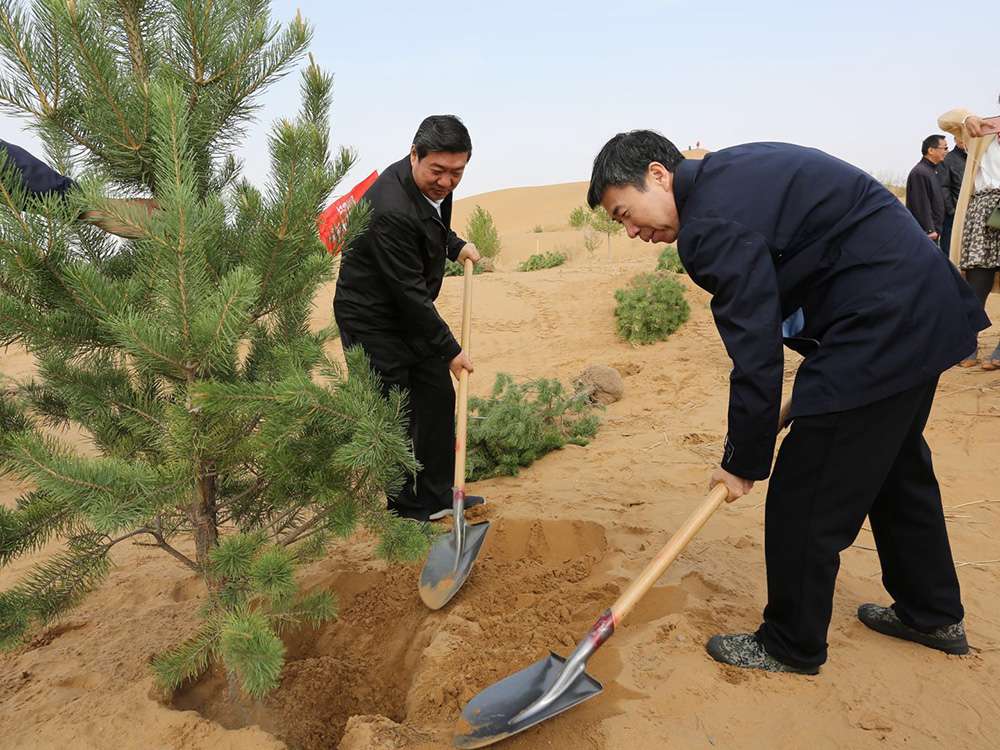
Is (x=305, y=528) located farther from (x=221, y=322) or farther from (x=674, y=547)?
(x=674, y=547)

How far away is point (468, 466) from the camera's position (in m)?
4.51

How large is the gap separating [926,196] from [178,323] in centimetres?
662

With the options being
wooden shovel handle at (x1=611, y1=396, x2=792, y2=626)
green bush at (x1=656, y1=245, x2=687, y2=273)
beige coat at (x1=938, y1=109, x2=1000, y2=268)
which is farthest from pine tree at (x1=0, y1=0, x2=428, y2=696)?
green bush at (x1=656, y1=245, x2=687, y2=273)

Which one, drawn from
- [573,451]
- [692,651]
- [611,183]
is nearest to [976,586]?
[692,651]

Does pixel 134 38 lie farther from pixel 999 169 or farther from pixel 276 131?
pixel 999 169

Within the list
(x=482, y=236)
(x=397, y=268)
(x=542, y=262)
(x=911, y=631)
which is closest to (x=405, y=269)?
(x=397, y=268)

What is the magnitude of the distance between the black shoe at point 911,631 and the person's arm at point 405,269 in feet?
7.24

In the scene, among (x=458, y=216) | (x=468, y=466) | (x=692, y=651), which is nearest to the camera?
(x=692, y=651)

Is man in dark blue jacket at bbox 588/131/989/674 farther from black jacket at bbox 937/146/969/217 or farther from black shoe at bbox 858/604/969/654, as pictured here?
black jacket at bbox 937/146/969/217

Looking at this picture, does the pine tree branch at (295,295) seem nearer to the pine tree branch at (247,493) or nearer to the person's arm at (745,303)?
the pine tree branch at (247,493)

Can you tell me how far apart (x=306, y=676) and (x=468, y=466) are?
2028 mm

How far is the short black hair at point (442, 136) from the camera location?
2.98 m

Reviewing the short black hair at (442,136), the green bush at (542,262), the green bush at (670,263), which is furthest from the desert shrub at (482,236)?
the short black hair at (442,136)

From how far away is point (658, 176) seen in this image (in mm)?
2055
